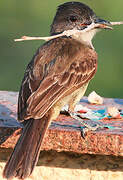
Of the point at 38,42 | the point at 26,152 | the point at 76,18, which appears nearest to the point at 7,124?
the point at 26,152

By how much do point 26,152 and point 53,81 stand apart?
0.81 m

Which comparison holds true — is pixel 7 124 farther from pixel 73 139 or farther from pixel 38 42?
pixel 38 42

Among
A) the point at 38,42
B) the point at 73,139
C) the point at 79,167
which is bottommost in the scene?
the point at 38,42

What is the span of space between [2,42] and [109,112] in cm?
1032

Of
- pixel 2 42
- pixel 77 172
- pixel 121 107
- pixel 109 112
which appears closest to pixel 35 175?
pixel 77 172

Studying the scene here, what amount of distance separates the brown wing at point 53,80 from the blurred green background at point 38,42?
5.87m

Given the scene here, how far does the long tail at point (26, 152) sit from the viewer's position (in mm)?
5504

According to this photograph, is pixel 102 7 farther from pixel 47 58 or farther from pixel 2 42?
pixel 47 58

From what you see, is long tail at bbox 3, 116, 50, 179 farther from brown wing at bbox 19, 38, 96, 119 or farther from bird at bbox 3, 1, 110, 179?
brown wing at bbox 19, 38, 96, 119

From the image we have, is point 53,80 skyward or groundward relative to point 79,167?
skyward

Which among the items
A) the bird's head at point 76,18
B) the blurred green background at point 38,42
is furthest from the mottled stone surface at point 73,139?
the blurred green background at point 38,42

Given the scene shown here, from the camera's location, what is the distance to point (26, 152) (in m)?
5.66

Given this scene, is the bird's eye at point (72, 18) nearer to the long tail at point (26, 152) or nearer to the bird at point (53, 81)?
the bird at point (53, 81)

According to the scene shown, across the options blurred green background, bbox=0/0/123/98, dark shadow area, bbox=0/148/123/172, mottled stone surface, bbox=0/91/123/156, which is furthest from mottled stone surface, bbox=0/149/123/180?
blurred green background, bbox=0/0/123/98
